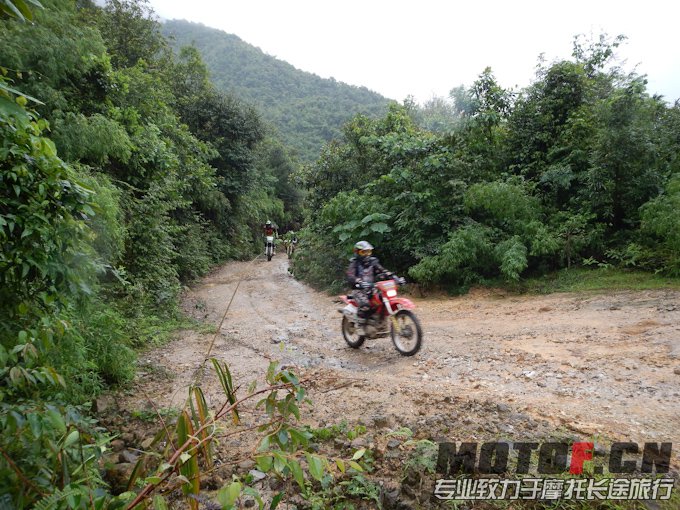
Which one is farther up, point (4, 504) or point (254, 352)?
point (4, 504)

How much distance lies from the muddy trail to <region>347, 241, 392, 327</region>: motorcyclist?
0.66m

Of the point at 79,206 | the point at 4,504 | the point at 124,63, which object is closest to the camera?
the point at 4,504

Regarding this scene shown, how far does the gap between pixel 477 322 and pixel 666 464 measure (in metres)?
4.65

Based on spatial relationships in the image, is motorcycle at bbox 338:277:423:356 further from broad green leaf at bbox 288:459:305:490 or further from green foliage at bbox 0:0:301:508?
broad green leaf at bbox 288:459:305:490

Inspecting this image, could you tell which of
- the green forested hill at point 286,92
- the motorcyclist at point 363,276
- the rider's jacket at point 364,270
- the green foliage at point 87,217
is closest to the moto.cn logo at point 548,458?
the green foliage at point 87,217

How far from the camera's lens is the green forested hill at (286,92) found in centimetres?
5078

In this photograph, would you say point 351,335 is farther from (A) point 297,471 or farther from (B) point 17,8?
(B) point 17,8

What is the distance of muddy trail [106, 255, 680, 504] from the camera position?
3285 mm

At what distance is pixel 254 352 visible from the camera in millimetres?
6086

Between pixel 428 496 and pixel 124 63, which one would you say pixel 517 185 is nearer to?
pixel 428 496

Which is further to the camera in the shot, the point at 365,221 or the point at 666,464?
the point at 365,221

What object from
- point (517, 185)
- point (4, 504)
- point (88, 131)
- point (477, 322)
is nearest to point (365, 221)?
point (517, 185)

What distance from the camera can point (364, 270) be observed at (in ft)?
21.1

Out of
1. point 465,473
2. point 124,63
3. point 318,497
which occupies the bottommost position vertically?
point 318,497
